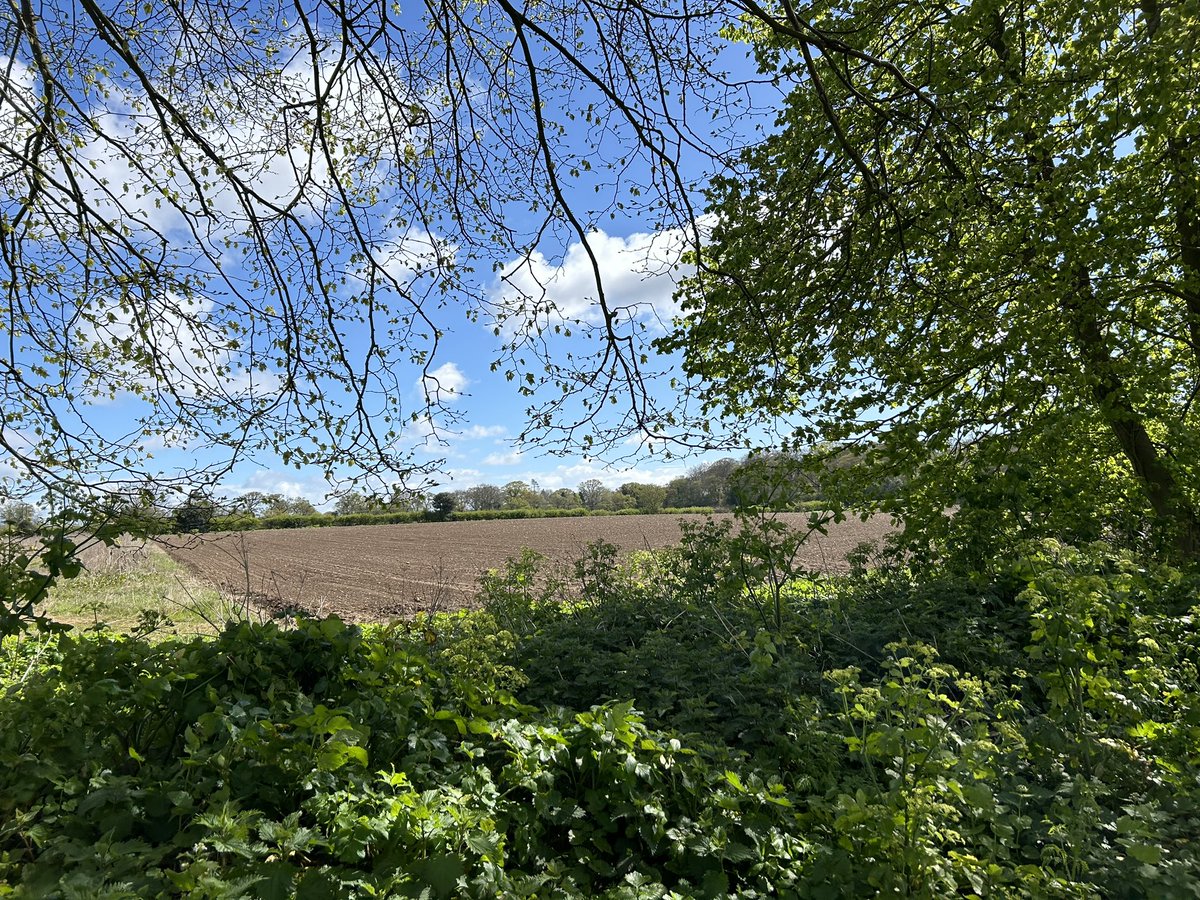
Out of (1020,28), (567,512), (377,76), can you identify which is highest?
(1020,28)

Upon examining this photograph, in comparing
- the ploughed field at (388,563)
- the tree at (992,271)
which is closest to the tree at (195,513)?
the ploughed field at (388,563)

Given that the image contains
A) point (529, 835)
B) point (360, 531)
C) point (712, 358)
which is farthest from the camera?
point (360, 531)

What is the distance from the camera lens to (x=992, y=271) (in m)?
6.55

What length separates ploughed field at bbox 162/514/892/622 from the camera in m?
12.2

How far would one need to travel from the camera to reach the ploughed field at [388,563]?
12.2m

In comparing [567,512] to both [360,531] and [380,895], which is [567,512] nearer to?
[360,531]

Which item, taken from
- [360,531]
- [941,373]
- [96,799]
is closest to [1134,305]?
[941,373]

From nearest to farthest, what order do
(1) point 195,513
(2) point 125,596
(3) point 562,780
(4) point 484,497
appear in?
(3) point 562,780, (1) point 195,513, (2) point 125,596, (4) point 484,497

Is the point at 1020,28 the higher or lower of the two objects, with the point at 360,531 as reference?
higher

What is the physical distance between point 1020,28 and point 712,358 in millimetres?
4639

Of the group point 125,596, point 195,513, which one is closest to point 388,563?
point 125,596

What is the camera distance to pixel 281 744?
2.36 m

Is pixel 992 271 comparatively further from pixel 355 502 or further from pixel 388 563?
pixel 388 563

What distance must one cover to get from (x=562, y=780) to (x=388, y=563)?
22.4 metres
